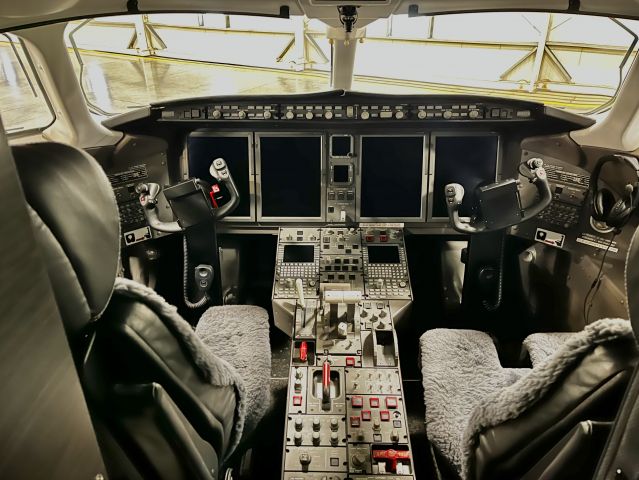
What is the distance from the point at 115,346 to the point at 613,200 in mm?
2191

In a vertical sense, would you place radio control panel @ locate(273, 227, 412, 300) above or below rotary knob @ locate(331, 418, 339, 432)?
above

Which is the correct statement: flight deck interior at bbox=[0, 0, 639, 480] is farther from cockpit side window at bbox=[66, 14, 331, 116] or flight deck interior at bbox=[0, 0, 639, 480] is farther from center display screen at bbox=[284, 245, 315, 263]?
cockpit side window at bbox=[66, 14, 331, 116]

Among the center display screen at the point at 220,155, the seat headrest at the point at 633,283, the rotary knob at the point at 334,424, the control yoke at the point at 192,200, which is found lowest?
the rotary knob at the point at 334,424

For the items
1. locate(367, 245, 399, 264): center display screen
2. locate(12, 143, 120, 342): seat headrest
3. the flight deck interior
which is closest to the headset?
the flight deck interior

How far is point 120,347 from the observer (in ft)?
3.26

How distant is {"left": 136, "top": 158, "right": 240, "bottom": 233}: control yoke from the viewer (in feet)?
8.36

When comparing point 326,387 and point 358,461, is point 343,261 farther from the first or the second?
point 358,461

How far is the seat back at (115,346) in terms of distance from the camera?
0.72 metres

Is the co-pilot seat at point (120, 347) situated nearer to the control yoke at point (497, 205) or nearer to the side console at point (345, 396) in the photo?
the side console at point (345, 396)

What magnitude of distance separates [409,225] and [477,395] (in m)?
1.17

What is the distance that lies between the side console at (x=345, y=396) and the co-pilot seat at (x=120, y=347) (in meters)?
0.30

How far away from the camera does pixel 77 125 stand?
254 centimetres

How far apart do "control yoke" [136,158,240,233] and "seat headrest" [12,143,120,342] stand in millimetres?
1789

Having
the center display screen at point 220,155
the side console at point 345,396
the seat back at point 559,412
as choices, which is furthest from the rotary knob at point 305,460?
the center display screen at point 220,155
